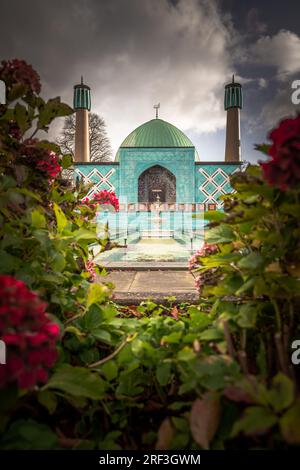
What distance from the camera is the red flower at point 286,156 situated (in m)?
0.73

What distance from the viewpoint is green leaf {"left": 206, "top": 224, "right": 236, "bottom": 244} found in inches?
43.8

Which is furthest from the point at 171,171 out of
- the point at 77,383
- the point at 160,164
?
the point at 77,383

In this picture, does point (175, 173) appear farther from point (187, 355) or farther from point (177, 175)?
point (187, 355)

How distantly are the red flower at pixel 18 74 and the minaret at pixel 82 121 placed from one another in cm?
1871

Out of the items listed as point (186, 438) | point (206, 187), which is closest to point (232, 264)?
point (186, 438)

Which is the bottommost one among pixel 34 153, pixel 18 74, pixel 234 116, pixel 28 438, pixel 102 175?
pixel 28 438

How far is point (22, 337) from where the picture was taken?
1.90 ft

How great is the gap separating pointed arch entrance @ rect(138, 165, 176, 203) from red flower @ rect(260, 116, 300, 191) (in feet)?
68.2

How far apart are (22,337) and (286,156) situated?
2.38 ft

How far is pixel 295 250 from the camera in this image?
0.89 metres

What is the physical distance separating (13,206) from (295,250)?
38.2 inches

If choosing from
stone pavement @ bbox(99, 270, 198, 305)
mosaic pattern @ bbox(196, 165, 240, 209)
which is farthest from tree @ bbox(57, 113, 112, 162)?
stone pavement @ bbox(99, 270, 198, 305)

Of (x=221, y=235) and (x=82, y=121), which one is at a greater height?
(x=82, y=121)

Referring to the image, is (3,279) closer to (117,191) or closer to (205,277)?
(205,277)
